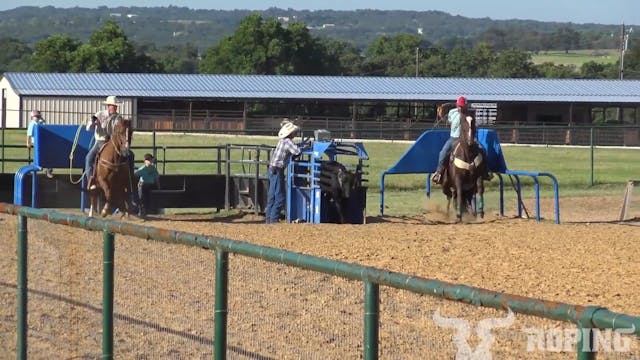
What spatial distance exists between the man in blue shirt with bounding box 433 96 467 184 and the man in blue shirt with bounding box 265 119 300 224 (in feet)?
7.89

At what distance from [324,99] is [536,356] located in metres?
65.9

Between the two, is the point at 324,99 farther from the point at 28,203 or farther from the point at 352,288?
the point at 352,288

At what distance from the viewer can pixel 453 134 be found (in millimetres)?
19672

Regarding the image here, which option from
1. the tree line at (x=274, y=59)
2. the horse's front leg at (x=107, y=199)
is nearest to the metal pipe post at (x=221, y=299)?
the horse's front leg at (x=107, y=199)

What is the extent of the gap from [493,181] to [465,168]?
14.5 metres

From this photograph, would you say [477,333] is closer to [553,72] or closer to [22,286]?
[22,286]

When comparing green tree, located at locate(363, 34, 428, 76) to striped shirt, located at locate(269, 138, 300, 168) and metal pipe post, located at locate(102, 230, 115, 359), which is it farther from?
metal pipe post, located at locate(102, 230, 115, 359)

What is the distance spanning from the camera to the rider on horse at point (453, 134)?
1931cm

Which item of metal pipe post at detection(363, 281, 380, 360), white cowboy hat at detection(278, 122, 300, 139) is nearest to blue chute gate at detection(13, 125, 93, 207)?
white cowboy hat at detection(278, 122, 300, 139)

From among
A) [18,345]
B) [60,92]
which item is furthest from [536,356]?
[60,92]

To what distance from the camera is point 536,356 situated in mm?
4391

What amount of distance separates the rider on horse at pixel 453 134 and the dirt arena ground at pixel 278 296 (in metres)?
5.37

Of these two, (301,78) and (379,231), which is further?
(301,78)

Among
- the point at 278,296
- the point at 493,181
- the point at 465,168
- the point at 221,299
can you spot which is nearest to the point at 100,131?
the point at 465,168
